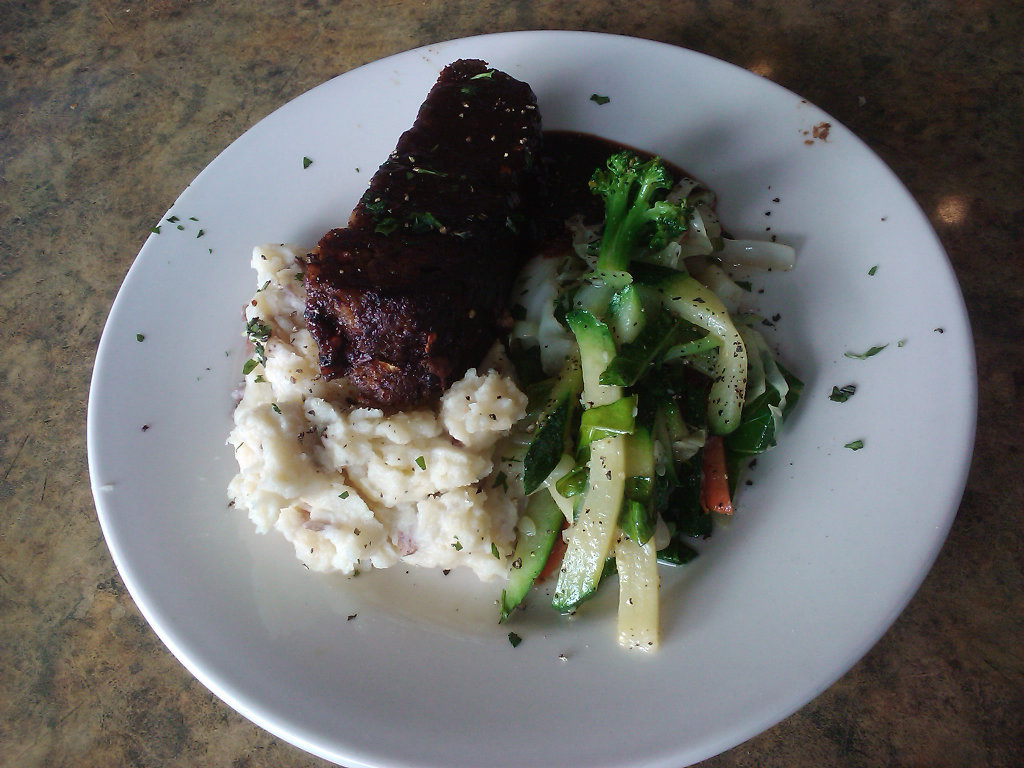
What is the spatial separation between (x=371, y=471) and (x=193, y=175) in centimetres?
332

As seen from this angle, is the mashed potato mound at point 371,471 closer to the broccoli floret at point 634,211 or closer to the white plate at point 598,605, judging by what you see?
the white plate at point 598,605

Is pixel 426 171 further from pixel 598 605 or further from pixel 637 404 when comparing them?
pixel 598 605


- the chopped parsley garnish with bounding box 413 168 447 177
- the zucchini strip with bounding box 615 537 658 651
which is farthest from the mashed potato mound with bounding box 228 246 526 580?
the chopped parsley garnish with bounding box 413 168 447 177

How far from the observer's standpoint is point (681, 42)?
16.9ft

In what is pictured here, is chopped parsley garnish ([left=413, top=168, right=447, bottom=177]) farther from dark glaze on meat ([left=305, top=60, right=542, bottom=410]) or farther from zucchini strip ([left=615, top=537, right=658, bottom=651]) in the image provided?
zucchini strip ([left=615, top=537, right=658, bottom=651])

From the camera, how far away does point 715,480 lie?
11.7 ft

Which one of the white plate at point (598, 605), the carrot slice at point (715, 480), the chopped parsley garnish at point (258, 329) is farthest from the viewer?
the chopped parsley garnish at point (258, 329)

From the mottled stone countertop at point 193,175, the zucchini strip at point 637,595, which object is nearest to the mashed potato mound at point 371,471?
the zucchini strip at point 637,595

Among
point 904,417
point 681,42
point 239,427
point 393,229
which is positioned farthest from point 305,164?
point 904,417

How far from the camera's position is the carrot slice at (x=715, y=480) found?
3.51 meters

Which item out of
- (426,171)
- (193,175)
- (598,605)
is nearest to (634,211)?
(426,171)

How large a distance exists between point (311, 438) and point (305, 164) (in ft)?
6.12

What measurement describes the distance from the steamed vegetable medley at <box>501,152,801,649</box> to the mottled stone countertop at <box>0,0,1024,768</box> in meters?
1.29

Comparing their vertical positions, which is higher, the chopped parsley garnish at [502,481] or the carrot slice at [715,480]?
the carrot slice at [715,480]
